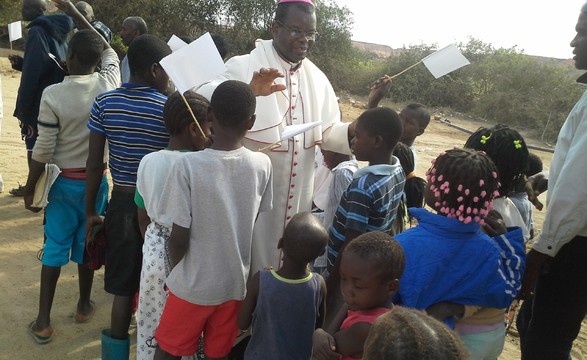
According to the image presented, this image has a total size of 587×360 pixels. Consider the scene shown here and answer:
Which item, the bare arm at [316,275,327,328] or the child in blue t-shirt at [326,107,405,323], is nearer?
the bare arm at [316,275,327,328]

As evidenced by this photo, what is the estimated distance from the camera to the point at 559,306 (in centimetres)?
256

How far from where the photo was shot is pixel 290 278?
87.5 inches

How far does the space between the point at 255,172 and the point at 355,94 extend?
17745 millimetres

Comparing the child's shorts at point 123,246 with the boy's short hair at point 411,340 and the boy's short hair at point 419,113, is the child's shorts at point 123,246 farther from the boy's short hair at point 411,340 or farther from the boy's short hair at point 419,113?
the boy's short hair at point 419,113

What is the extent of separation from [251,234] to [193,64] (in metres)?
0.89

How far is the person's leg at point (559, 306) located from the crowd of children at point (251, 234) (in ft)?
1.04

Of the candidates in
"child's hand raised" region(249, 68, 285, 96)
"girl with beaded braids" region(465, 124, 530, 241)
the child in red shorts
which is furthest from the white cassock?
"girl with beaded braids" region(465, 124, 530, 241)

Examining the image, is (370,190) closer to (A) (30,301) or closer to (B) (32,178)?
(B) (32,178)

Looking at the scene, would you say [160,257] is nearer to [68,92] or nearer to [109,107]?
[109,107]

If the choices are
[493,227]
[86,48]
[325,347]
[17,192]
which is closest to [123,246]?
[86,48]

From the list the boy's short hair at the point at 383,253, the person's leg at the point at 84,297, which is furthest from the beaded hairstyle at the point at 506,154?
the person's leg at the point at 84,297

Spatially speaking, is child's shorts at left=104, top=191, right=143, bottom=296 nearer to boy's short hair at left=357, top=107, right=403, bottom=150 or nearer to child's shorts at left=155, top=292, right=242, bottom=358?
child's shorts at left=155, top=292, right=242, bottom=358

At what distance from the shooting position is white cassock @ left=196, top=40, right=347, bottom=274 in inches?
118

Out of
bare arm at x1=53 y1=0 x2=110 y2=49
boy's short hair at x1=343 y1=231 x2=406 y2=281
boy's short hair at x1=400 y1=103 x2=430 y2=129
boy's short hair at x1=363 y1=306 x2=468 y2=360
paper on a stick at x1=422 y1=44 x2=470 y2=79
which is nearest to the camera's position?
boy's short hair at x1=363 y1=306 x2=468 y2=360
